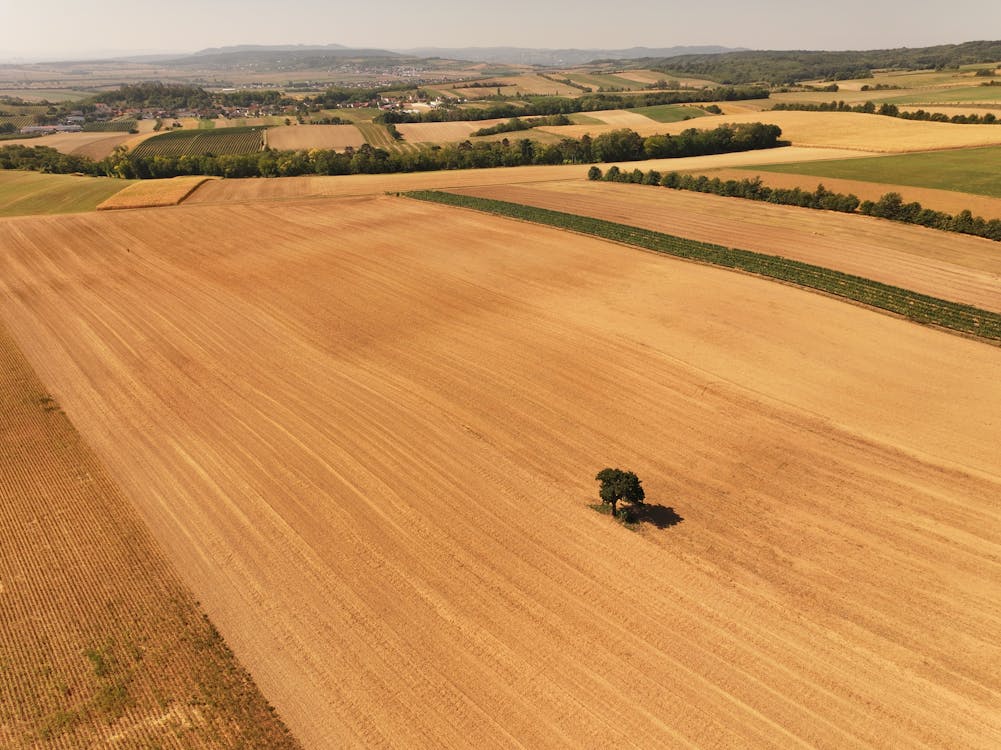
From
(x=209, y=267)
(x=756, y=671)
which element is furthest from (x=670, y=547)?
(x=209, y=267)

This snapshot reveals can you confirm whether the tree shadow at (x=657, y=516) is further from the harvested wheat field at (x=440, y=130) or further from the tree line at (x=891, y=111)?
the tree line at (x=891, y=111)

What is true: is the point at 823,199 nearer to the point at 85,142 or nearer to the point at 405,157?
the point at 405,157

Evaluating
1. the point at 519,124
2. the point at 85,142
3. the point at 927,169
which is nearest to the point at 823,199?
the point at 927,169

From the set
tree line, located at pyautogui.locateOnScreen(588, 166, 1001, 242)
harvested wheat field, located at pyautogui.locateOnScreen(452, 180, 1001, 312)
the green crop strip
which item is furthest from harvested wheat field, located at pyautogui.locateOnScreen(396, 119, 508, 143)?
the green crop strip

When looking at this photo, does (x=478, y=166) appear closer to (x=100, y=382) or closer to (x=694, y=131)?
(x=694, y=131)

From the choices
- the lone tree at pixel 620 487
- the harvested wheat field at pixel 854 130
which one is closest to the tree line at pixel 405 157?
the harvested wheat field at pixel 854 130
